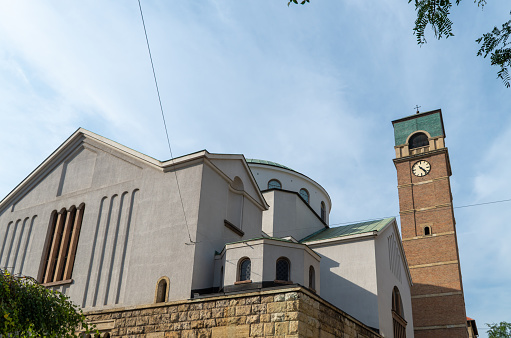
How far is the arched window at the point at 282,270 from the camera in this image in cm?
1719

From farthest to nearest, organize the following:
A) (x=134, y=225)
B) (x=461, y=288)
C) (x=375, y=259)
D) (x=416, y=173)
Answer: (x=416, y=173)
(x=461, y=288)
(x=375, y=259)
(x=134, y=225)

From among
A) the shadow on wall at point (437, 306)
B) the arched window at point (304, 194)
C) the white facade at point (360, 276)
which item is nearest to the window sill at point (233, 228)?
the white facade at point (360, 276)

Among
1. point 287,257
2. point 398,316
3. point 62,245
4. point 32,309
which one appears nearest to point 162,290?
point 287,257

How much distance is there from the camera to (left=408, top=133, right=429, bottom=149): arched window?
136 ft

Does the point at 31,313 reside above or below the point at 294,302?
below

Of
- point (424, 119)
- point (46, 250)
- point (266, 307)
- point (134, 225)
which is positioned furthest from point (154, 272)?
point (424, 119)

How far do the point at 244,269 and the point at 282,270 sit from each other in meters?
1.38

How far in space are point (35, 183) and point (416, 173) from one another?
29.6 meters

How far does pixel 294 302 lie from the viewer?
46.3 feet

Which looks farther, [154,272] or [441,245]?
[441,245]

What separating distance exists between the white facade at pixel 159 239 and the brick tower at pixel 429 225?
12706mm

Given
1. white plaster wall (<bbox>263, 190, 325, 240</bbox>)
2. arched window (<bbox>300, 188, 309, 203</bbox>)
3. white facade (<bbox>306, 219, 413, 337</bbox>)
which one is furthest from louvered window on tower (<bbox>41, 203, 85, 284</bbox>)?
arched window (<bbox>300, 188, 309, 203</bbox>)

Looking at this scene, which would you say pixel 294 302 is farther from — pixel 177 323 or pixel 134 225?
pixel 134 225

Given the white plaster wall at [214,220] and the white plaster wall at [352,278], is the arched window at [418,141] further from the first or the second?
the white plaster wall at [214,220]
